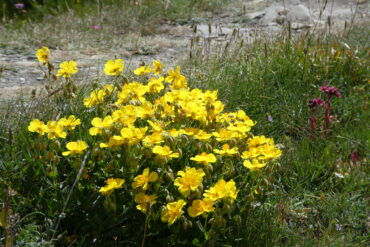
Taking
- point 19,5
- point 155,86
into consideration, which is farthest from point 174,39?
point 155,86

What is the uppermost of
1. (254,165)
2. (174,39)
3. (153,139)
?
(153,139)

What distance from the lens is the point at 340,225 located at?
2.72 m

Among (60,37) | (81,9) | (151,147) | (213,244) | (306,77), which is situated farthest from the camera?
(81,9)

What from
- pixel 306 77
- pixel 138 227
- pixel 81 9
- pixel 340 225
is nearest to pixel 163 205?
pixel 138 227

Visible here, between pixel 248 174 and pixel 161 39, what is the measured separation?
15.5 ft

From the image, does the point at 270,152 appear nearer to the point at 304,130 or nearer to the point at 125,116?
the point at 125,116

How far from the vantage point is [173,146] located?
221 centimetres

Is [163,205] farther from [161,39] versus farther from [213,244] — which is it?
[161,39]

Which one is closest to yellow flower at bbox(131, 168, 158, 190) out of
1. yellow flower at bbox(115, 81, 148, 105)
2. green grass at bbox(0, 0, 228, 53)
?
yellow flower at bbox(115, 81, 148, 105)

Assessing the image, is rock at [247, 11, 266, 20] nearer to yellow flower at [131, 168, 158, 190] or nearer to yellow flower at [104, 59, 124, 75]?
yellow flower at [104, 59, 124, 75]

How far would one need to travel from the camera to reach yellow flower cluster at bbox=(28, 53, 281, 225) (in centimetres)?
204

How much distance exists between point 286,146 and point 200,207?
4.75 feet

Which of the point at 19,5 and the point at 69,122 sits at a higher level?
the point at 69,122

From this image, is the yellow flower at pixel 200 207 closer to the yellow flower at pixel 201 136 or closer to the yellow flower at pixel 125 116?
the yellow flower at pixel 201 136
